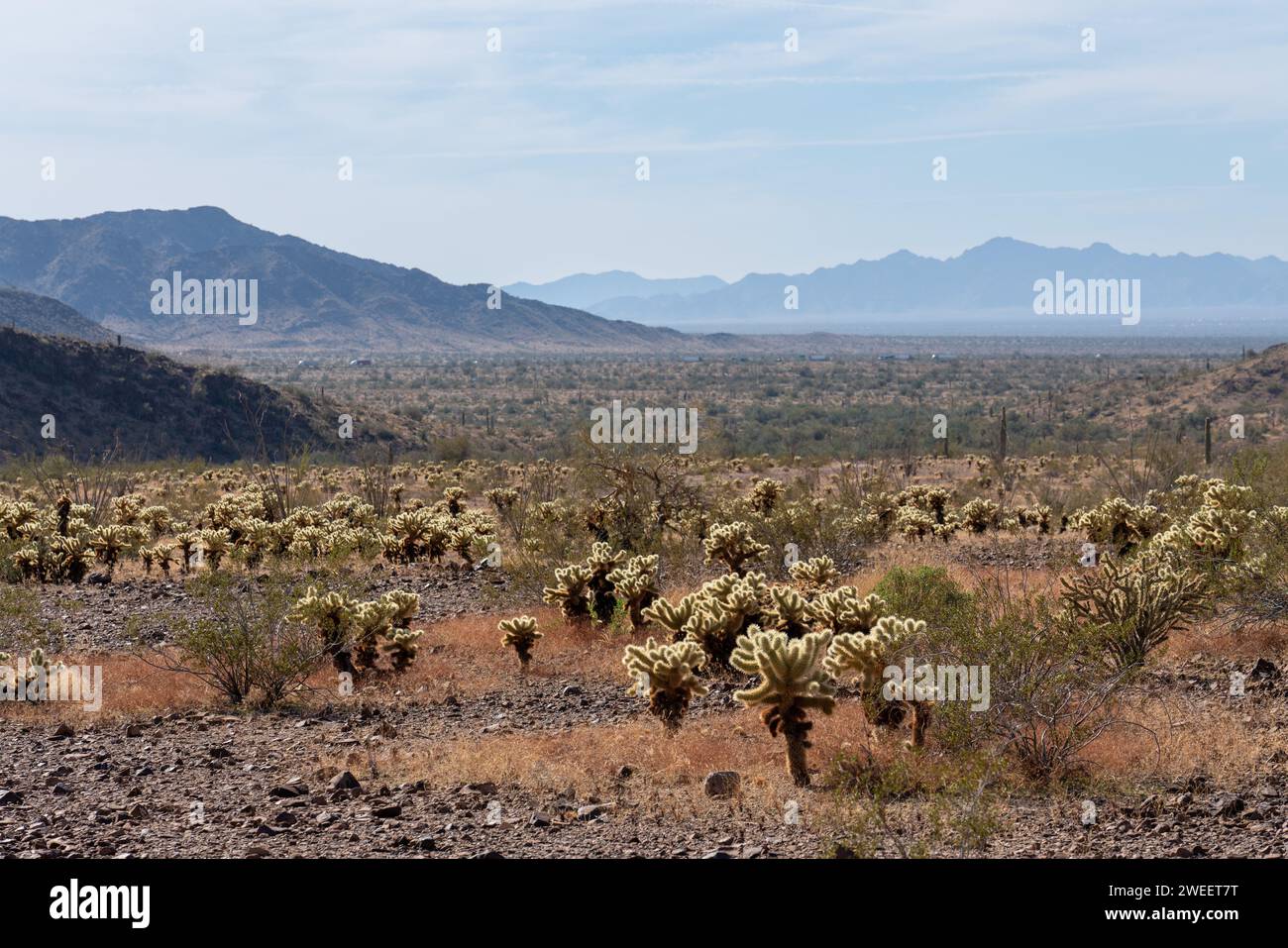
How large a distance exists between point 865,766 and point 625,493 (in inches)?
399

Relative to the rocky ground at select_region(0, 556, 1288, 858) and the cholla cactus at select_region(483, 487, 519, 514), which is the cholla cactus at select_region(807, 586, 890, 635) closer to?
the rocky ground at select_region(0, 556, 1288, 858)

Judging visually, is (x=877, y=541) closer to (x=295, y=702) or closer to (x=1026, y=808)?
(x=295, y=702)

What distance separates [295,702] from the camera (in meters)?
10.1

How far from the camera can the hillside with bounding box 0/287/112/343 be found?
116m

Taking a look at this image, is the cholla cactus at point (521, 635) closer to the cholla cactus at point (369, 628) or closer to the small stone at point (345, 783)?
the cholla cactus at point (369, 628)

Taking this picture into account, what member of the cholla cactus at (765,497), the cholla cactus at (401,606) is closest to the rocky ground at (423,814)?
the cholla cactus at (401,606)

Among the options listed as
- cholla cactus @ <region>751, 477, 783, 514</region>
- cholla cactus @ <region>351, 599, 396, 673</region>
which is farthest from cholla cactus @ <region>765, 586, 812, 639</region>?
cholla cactus @ <region>751, 477, 783, 514</region>

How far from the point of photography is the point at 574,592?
508 inches

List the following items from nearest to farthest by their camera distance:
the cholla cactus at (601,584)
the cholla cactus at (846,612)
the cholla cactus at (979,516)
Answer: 1. the cholla cactus at (846,612)
2. the cholla cactus at (601,584)
3. the cholla cactus at (979,516)

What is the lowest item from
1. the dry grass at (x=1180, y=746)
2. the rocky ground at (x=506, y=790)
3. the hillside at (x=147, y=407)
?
the rocky ground at (x=506, y=790)

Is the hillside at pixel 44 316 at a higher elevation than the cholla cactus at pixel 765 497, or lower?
higher

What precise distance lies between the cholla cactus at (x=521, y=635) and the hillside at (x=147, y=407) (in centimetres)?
3924

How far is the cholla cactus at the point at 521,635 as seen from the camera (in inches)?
444
